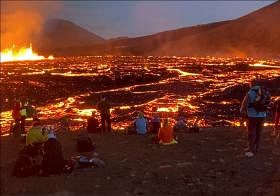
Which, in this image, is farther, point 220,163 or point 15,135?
point 15,135

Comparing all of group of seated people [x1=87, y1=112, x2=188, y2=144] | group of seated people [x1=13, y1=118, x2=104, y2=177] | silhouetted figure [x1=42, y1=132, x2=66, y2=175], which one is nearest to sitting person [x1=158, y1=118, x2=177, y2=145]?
group of seated people [x1=87, y1=112, x2=188, y2=144]

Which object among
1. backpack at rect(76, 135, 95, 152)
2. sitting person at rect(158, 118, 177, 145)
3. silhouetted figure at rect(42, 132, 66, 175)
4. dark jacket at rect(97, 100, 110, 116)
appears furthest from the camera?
dark jacket at rect(97, 100, 110, 116)

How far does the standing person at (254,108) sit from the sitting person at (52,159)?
228 inches

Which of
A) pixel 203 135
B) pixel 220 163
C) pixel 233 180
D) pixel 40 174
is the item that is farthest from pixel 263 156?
pixel 40 174

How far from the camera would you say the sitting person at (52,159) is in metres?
15.7

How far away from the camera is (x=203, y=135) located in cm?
2200

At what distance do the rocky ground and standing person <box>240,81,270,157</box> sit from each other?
0.67 m

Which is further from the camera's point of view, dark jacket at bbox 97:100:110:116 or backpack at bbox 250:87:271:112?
dark jacket at bbox 97:100:110:116

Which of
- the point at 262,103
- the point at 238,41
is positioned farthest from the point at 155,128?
the point at 238,41

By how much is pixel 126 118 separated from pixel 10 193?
67.3 ft

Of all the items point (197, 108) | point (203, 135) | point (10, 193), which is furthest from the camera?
point (197, 108)

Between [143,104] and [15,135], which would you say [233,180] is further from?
[143,104]

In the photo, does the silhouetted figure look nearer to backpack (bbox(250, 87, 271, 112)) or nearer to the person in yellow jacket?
the person in yellow jacket

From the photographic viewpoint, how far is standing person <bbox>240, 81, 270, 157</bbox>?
55.6 feet
